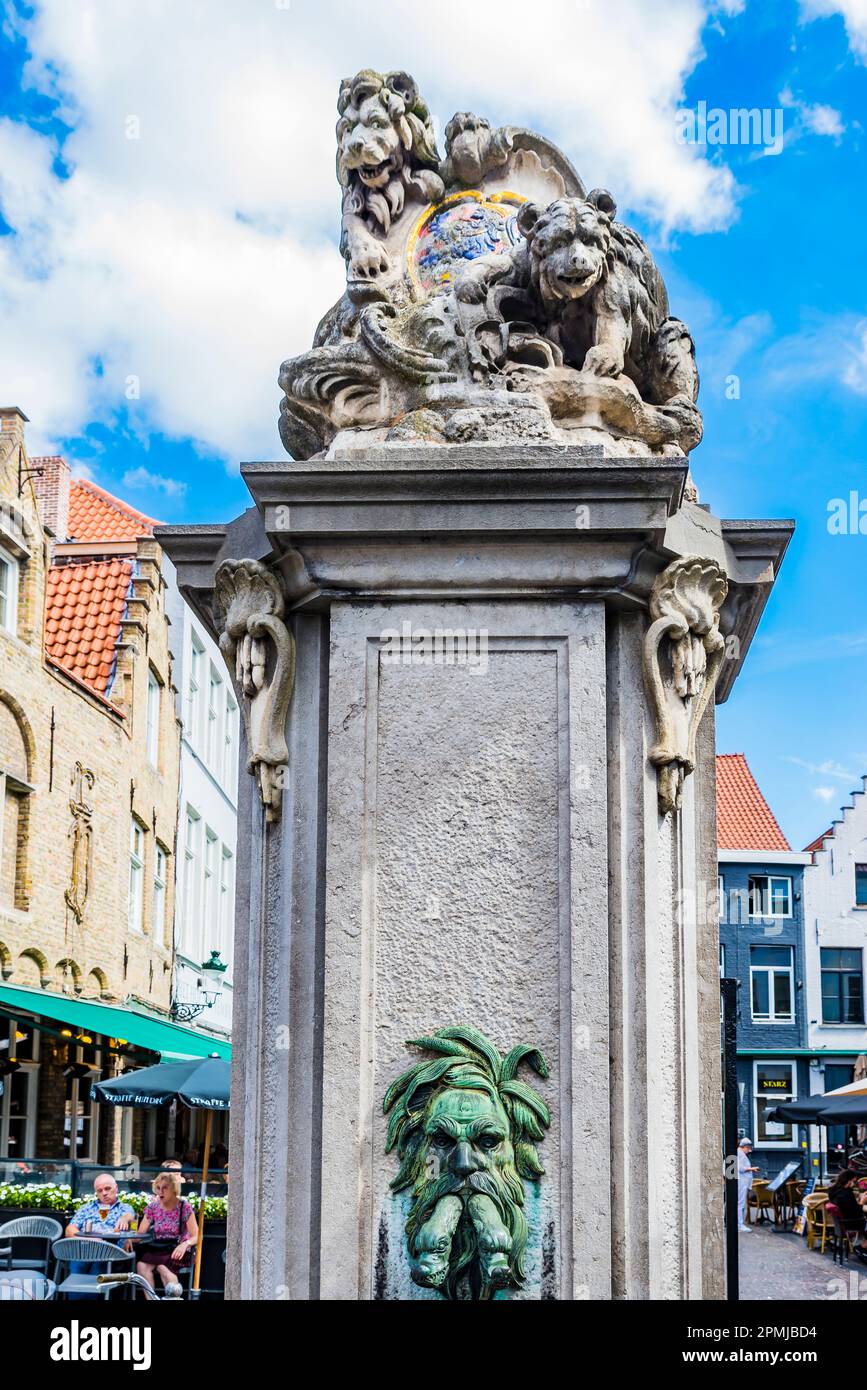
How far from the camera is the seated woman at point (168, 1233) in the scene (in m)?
13.5

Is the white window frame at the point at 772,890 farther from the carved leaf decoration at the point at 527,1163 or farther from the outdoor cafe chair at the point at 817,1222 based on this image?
the carved leaf decoration at the point at 527,1163

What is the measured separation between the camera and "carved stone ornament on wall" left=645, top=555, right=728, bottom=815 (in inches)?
214

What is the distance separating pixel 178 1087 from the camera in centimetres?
1673

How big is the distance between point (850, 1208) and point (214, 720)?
861 inches

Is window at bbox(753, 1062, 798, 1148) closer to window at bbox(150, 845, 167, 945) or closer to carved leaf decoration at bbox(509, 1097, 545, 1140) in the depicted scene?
window at bbox(150, 845, 167, 945)

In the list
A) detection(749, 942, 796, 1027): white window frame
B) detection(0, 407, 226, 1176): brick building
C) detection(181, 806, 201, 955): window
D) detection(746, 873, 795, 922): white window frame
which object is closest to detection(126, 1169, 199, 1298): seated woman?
detection(0, 407, 226, 1176): brick building

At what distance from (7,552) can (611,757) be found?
69.3 ft

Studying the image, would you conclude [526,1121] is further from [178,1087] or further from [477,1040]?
[178,1087]

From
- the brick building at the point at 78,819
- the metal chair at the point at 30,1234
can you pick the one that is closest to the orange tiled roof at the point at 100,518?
the brick building at the point at 78,819

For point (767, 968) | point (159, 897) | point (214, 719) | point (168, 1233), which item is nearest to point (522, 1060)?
point (168, 1233)

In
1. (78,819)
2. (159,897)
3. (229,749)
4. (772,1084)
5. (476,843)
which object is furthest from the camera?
(772,1084)

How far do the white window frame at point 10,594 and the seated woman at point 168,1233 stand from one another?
1212cm
